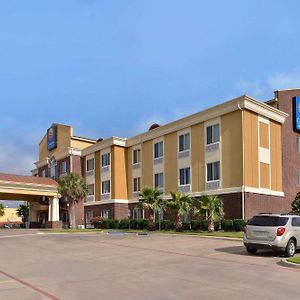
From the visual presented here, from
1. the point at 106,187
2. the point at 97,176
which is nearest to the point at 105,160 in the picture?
the point at 97,176

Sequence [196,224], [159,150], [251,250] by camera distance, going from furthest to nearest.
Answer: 1. [159,150]
2. [196,224]
3. [251,250]

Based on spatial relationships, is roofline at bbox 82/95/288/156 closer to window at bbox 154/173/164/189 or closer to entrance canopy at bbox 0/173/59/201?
window at bbox 154/173/164/189

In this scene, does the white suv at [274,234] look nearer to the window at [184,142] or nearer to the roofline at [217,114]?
the roofline at [217,114]

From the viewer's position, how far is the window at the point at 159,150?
1762 inches

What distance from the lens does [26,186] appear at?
Answer: 179 ft

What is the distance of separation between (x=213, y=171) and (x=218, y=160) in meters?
1.16

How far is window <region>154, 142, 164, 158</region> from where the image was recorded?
44750mm

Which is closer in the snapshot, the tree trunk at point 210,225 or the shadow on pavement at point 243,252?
the shadow on pavement at point 243,252

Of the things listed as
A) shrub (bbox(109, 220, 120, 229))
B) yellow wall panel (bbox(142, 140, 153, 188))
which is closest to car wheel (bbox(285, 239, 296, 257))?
yellow wall panel (bbox(142, 140, 153, 188))

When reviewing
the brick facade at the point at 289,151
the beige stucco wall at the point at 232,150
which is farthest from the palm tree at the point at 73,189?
the brick facade at the point at 289,151

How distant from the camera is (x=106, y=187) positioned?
51.8 meters

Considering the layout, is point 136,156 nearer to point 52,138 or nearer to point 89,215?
point 89,215

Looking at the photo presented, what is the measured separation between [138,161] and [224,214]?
50.8ft

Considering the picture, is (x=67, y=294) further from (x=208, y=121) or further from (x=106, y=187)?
(x=106, y=187)
